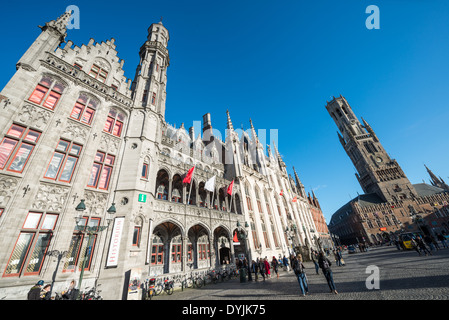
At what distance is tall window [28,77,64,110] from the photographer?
39.1ft

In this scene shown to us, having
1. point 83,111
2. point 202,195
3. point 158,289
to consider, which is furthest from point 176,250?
point 83,111

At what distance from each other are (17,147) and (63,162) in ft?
7.05

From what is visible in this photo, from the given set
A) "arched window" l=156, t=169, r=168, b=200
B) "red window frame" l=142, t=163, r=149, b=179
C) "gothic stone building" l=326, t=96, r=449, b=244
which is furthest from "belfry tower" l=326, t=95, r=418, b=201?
"red window frame" l=142, t=163, r=149, b=179

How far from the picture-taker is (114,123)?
15.5 metres

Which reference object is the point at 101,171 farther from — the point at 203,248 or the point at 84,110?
the point at 203,248

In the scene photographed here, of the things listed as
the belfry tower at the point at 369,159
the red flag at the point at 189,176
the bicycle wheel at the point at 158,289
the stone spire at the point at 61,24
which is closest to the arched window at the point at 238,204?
the red flag at the point at 189,176

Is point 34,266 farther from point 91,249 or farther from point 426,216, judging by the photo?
point 426,216

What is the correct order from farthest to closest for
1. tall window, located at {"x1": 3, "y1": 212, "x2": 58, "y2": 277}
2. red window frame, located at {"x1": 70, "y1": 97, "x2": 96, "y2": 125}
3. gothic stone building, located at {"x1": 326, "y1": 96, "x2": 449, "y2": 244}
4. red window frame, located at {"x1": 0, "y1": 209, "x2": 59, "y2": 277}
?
gothic stone building, located at {"x1": 326, "y1": 96, "x2": 449, "y2": 244} → red window frame, located at {"x1": 70, "y1": 97, "x2": 96, "y2": 125} → red window frame, located at {"x1": 0, "y1": 209, "x2": 59, "y2": 277} → tall window, located at {"x1": 3, "y1": 212, "x2": 58, "y2": 277}

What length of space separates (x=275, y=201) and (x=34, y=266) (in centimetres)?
3396

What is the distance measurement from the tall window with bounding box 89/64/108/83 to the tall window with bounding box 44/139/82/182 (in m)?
7.24

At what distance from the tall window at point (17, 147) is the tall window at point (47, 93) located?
227 centimetres

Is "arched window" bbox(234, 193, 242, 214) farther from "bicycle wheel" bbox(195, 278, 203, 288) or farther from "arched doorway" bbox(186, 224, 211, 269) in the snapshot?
"bicycle wheel" bbox(195, 278, 203, 288)

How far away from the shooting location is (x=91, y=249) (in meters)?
11.2
